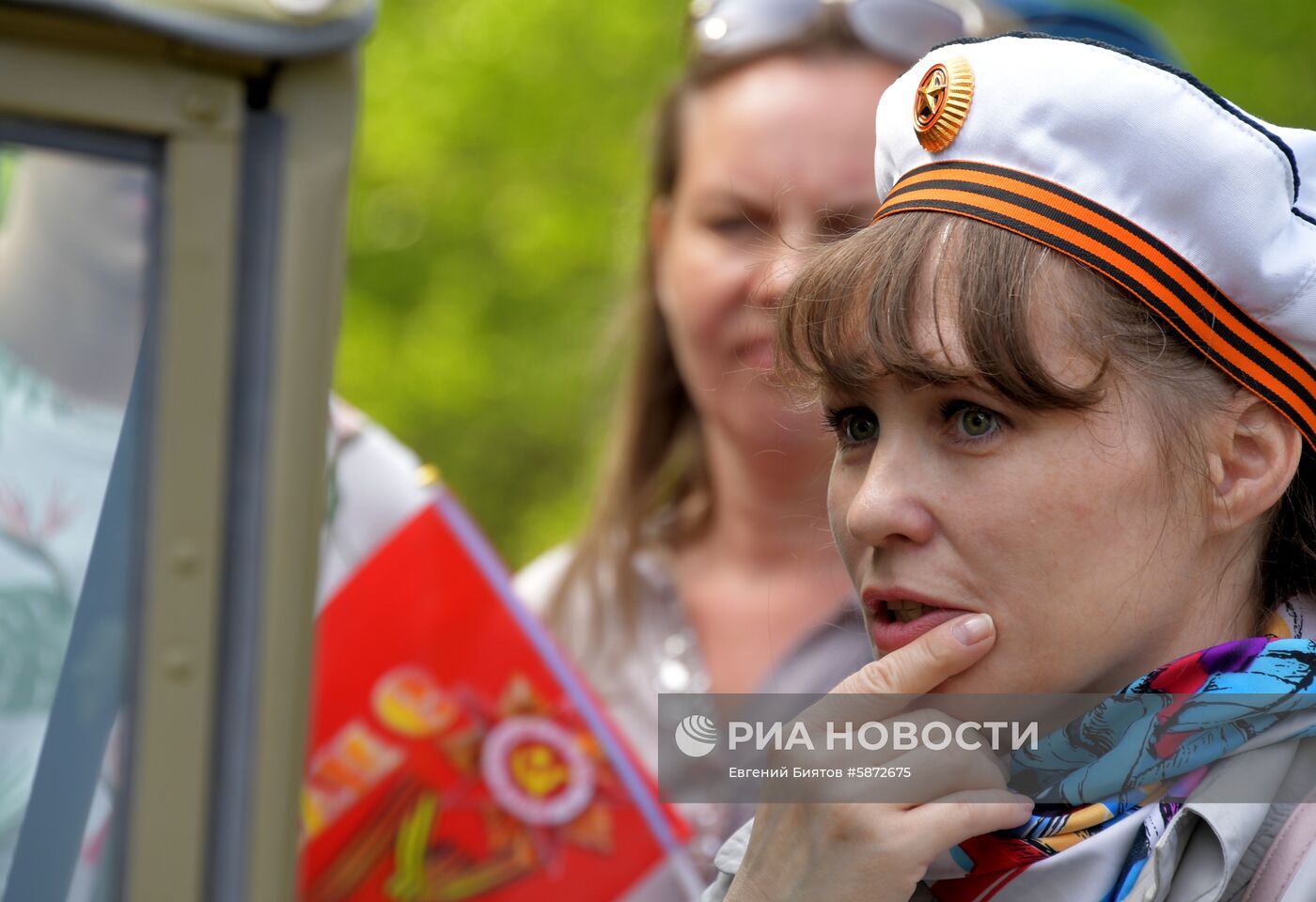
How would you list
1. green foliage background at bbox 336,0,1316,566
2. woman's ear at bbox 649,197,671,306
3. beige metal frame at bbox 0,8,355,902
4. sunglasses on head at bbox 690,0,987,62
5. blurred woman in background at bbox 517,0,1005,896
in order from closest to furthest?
beige metal frame at bbox 0,8,355,902 < blurred woman in background at bbox 517,0,1005,896 < sunglasses on head at bbox 690,0,987,62 < woman's ear at bbox 649,197,671,306 < green foliage background at bbox 336,0,1316,566

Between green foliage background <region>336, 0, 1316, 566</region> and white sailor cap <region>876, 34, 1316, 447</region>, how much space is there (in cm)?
618

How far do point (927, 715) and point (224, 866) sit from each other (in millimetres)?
739

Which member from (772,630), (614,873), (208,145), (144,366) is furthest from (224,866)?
(772,630)

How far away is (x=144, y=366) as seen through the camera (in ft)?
4.73

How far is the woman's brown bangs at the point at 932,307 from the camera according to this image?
1.51 m

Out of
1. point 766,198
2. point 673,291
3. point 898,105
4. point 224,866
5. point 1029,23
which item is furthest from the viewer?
point 1029,23

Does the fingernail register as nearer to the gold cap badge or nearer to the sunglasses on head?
the gold cap badge

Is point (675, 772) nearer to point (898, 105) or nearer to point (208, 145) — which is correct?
point (898, 105)

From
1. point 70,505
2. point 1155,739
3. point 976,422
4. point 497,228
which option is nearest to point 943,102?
point 976,422

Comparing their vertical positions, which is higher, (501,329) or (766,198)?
(501,329)
